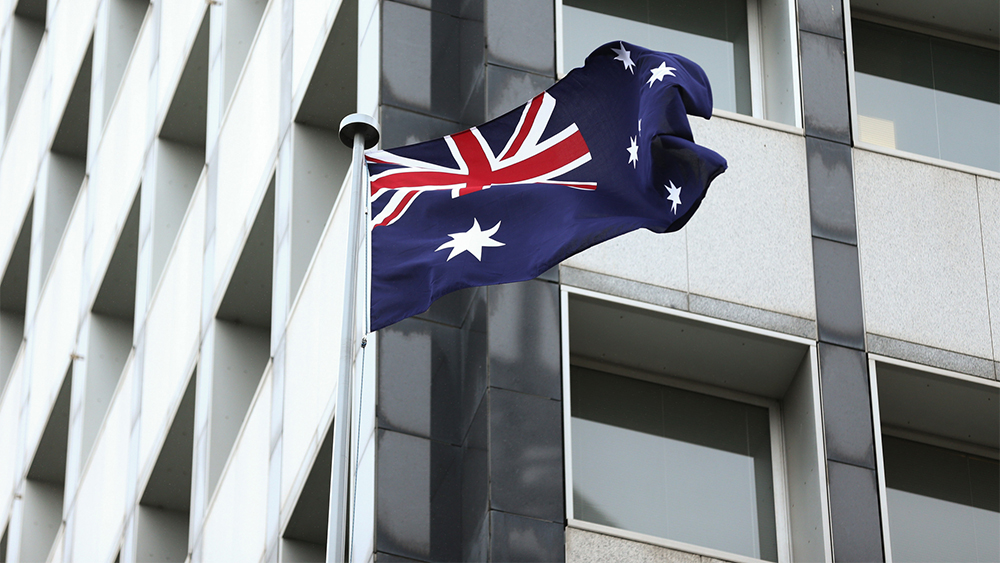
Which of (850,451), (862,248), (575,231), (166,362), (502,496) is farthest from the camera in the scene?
(166,362)

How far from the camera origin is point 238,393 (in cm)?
2325

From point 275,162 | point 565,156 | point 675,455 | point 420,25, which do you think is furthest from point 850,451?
point 275,162

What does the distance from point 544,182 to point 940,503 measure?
6883mm

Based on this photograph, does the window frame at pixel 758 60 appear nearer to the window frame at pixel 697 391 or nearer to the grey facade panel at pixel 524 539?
the window frame at pixel 697 391

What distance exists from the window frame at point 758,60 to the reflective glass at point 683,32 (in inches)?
2.7

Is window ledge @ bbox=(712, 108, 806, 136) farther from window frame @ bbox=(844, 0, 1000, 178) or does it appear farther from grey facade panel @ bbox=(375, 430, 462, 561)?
grey facade panel @ bbox=(375, 430, 462, 561)

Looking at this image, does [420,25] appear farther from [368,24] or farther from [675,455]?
[675,455]

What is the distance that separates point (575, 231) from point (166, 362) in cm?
1345

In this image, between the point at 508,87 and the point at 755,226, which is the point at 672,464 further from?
the point at 508,87

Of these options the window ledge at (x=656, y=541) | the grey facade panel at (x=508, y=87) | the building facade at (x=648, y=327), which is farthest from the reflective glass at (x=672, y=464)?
the grey facade panel at (x=508, y=87)

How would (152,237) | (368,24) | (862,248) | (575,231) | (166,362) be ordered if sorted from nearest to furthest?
(575,231)
(862,248)
(368,24)
(166,362)
(152,237)

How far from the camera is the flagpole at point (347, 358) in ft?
39.5

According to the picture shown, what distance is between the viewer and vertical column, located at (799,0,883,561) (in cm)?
1702

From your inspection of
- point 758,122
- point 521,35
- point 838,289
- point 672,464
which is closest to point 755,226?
point 838,289
